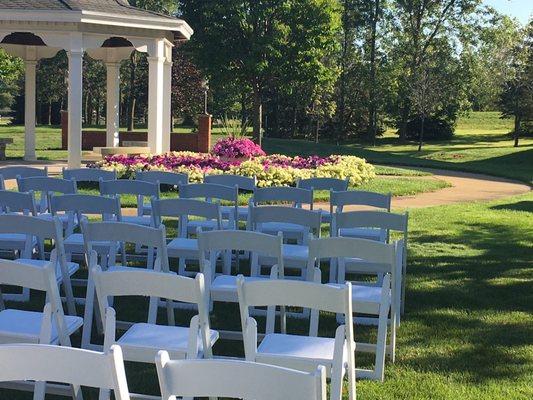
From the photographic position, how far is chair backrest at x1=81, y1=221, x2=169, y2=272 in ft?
16.9

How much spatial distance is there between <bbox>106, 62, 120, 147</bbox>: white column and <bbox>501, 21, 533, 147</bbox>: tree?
77.9ft

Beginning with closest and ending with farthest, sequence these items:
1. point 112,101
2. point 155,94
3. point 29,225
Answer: point 29,225 → point 155,94 → point 112,101

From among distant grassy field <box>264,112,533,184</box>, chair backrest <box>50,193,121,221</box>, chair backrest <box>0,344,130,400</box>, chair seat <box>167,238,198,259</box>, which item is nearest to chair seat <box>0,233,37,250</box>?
chair backrest <box>50,193,121,221</box>

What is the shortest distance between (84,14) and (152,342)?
13.9 meters

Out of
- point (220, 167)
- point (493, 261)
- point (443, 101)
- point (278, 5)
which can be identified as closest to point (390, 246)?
point (493, 261)

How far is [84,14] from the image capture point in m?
16.9

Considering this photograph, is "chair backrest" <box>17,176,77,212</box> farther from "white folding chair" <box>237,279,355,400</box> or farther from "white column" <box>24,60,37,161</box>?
"white column" <box>24,60,37,161</box>

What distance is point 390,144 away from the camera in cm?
4728

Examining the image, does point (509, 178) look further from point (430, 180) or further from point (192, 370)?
point (192, 370)

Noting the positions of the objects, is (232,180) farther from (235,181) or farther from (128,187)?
(128,187)

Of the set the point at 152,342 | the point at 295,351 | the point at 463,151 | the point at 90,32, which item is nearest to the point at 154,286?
the point at 152,342

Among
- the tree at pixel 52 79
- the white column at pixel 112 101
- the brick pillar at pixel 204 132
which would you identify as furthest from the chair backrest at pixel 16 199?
the tree at pixel 52 79

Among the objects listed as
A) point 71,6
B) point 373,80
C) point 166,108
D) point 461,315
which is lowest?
point 461,315

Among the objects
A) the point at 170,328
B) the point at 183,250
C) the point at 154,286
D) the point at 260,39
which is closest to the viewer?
the point at 154,286
